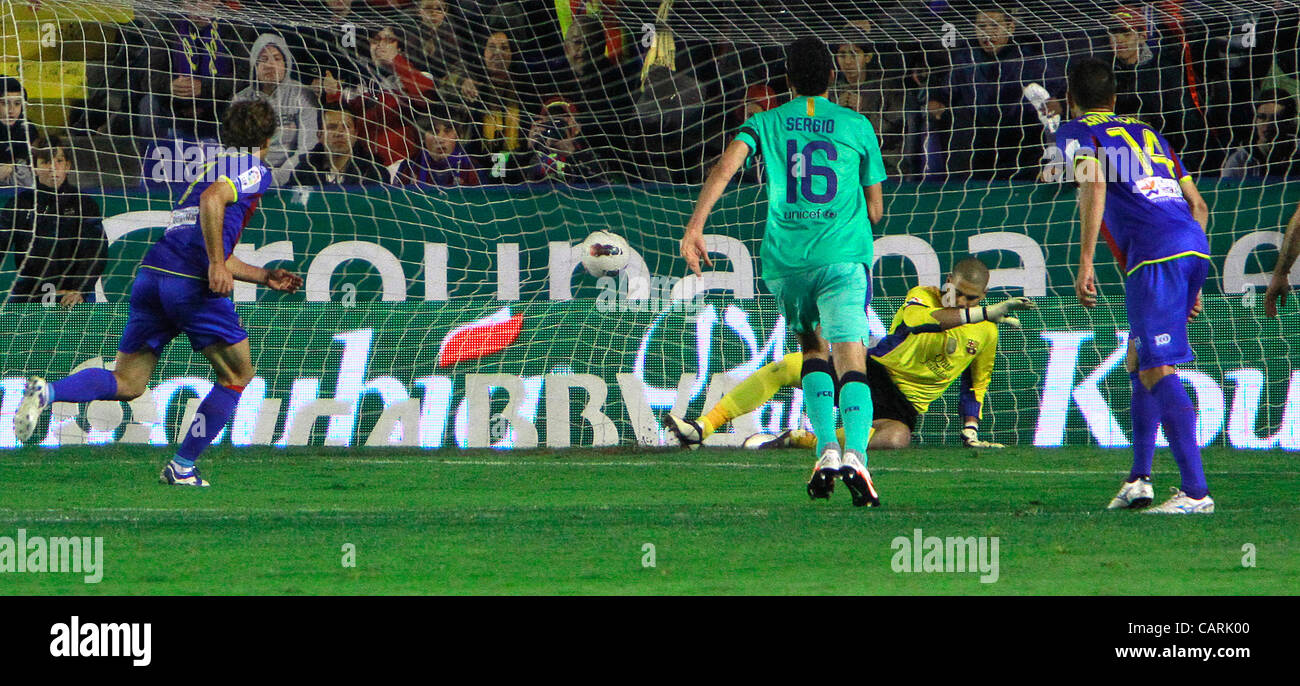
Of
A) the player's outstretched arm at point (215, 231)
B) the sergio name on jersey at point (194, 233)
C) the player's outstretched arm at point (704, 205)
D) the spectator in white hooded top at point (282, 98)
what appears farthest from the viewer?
the spectator in white hooded top at point (282, 98)

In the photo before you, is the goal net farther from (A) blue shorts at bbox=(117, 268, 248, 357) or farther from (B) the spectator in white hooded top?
(A) blue shorts at bbox=(117, 268, 248, 357)

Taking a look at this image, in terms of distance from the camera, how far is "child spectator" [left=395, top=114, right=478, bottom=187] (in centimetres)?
1159

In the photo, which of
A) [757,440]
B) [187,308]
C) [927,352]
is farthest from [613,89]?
[187,308]

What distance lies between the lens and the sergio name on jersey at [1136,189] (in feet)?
19.1

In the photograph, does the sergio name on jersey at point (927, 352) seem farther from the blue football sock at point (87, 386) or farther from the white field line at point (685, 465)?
the blue football sock at point (87, 386)

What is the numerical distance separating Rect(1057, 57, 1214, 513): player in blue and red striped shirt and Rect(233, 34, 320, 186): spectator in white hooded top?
6.58 meters

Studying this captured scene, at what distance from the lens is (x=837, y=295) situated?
6051 millimetres

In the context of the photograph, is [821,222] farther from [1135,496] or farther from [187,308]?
[187,308]

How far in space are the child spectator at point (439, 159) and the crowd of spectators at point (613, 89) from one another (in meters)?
0.02

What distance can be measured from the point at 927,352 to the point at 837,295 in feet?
12.1

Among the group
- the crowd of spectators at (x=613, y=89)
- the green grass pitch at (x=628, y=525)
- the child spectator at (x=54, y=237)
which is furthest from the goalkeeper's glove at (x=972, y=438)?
the child spectator at (x=54, y=237)

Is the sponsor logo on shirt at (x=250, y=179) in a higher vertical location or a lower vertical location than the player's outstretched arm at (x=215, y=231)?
higher

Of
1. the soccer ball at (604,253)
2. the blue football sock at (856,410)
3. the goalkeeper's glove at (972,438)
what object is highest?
the soccer ball at (604,253)
